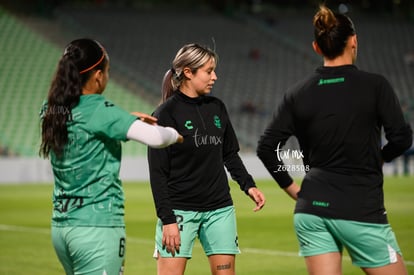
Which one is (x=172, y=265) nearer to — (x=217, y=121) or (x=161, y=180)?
(x=161, y=180)

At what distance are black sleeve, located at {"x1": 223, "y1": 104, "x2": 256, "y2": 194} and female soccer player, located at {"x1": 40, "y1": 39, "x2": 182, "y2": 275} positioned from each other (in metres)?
1.77

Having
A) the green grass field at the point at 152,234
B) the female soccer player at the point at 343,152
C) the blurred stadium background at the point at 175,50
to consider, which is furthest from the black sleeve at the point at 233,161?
the blurred stadium background at the point at 175,50

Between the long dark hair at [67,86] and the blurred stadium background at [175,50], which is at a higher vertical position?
the blurred stadium background at [175,50]

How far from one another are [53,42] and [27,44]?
1411 mm

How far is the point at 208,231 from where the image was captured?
662cm

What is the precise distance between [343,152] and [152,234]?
10431 millimetres

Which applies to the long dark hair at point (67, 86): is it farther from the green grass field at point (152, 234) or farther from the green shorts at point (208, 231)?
the green grass field at point (152, 234)

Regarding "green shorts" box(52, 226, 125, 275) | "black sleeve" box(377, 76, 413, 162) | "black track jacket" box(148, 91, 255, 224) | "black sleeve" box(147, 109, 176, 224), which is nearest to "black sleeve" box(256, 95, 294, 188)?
"black sleeve" box(377, 76, 413, 162)

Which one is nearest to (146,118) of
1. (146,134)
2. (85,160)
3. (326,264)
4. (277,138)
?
(146,134)

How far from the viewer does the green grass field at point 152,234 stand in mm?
11258

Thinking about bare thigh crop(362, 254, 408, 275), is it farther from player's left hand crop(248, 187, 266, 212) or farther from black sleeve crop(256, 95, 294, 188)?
player's left hand crop(248, 187, 266, 212)

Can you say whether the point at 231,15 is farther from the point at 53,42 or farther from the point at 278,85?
the point at 53,42

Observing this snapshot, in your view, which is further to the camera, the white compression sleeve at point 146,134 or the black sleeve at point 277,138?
the black sleeve at point 277,138

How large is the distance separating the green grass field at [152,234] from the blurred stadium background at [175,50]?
340 inches
